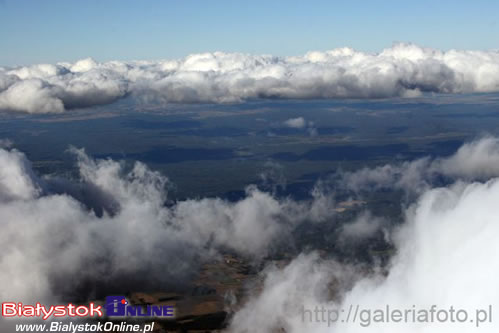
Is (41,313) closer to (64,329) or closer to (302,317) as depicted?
(64,329)

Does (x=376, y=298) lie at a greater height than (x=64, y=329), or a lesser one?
greater

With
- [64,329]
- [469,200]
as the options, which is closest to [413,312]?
[469,200]

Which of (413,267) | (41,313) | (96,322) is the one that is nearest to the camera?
(413,267)

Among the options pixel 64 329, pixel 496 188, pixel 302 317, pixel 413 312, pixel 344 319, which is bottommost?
pixel 302 317

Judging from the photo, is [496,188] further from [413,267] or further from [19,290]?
[19,290]

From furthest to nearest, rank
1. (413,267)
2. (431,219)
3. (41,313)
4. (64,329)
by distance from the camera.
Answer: (41,313) < (64,329) < (431,219) < (413,267)

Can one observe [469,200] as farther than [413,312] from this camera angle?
Yes

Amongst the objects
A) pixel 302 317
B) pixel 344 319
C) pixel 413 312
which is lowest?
pixel 302 317

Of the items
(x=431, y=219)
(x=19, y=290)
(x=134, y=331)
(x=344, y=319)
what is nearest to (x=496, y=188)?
(x=431, y=219)

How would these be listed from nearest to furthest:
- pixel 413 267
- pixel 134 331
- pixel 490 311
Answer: pixel 490 311, pixel 413 267, pixel 134 331
